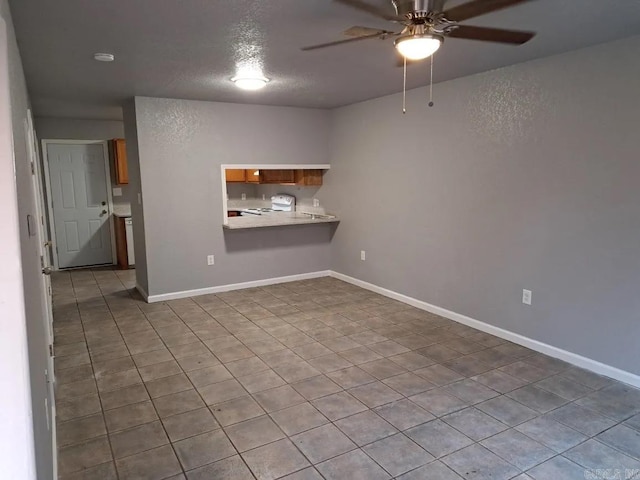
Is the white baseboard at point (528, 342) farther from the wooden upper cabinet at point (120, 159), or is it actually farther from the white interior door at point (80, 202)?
the white interior door at point (80, 202)

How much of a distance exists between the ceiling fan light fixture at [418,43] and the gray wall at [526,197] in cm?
159

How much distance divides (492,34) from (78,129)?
245 inches

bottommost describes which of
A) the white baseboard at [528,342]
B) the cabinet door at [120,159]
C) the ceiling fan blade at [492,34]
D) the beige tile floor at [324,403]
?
the beige tile floor at [324,403]

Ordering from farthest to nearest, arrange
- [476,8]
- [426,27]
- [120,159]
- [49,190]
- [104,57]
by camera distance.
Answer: [120,159] < [49,190] < [104,57] < [426,27] < [476,8]

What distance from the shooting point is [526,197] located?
3408 millimetres

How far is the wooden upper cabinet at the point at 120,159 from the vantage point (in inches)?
254

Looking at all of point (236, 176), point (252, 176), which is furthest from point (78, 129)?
point (252, 176)

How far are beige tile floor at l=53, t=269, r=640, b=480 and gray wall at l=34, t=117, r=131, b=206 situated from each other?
329cm

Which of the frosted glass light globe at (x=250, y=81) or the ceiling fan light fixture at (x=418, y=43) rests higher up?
the frosted glass light globe at (x=250, y=81)

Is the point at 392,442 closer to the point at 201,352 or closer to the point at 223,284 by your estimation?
the point at 201,352

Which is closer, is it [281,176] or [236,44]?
[236,44]

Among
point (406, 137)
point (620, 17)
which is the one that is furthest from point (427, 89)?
point (620, 17)

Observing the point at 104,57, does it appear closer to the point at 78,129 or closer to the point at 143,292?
the point at 143,292

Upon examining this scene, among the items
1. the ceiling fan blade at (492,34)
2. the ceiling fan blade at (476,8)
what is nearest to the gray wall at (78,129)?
the ceiling fan blade at (492,34)
